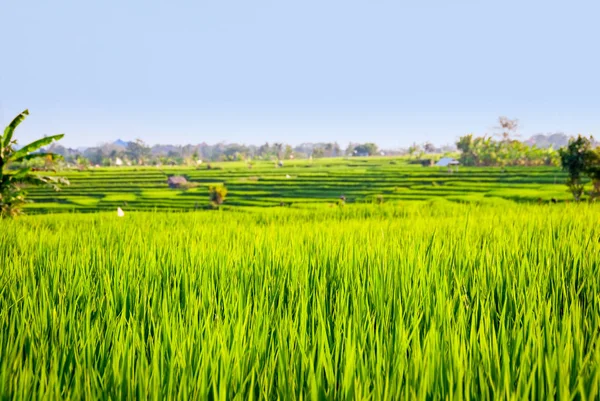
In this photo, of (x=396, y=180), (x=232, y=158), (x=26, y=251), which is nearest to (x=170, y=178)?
(x=396, y=180)

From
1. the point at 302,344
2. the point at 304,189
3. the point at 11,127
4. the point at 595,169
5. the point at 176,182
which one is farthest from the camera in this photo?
the point at 176,182

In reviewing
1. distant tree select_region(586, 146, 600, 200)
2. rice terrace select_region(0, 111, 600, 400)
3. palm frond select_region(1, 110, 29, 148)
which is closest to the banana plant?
palm frond select_region(1, 110, 29, 148)

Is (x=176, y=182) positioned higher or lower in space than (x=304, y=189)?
higher

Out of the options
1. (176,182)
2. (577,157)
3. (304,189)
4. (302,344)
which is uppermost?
(577,157)

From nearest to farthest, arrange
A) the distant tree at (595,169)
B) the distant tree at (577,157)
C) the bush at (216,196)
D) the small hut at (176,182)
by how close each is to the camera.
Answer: the distant tree at (595,169)
the distant tree at (577,157)
the bush at (216,196)
the small hut at (176,182)

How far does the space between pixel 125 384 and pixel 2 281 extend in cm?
172

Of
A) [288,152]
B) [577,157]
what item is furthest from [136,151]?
[577,157]

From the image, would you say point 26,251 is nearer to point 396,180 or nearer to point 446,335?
point 446,335

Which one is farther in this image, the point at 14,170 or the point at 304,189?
the point at 304,189

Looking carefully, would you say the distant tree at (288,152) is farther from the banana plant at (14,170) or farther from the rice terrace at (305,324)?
the rice terrace at (305,324)

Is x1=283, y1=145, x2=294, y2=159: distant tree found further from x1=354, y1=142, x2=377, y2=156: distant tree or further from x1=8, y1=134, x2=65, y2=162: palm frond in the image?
x1=8, y1=134, x2=65, y2=162: palm frond

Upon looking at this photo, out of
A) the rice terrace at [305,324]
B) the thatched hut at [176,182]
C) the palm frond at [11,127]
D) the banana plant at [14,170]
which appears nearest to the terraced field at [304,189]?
the thatched hut at [176,182]

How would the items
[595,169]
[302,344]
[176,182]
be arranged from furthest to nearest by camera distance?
[176,182] → [595,169] → [302,344]

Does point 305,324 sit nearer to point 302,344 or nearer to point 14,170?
point 302,344
